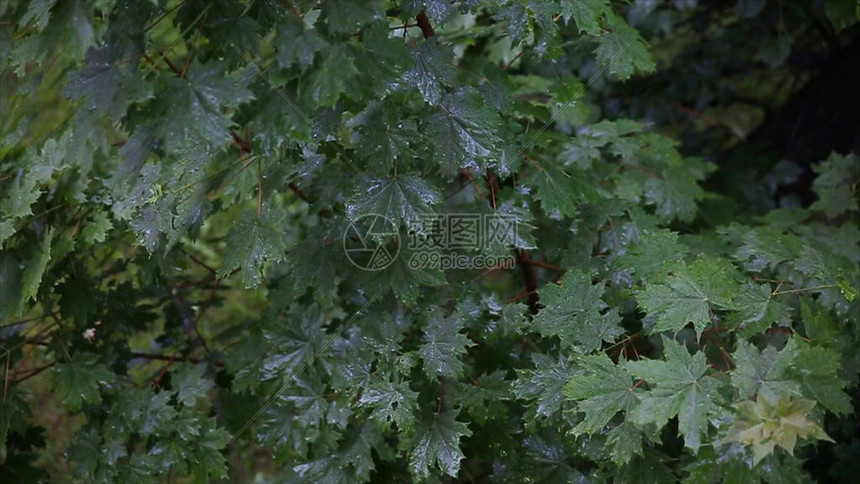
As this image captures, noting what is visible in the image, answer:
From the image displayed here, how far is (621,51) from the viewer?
6.16 feet

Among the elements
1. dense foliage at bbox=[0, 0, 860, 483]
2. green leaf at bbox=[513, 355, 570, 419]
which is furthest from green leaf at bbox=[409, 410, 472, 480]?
green leaf at bbox=[513, 355, 570, 419]

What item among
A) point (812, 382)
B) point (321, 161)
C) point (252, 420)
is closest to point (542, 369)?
point (812, 382)

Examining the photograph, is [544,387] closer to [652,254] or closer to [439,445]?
[439,445]

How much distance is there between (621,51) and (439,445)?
1026 mm

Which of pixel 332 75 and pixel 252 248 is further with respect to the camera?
pixel 252 248

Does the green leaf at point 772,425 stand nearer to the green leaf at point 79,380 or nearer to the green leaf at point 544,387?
the green leaf at point 544,387

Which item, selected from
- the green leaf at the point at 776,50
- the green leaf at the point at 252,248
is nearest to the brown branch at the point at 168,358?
the green leaf at the point at 252,248

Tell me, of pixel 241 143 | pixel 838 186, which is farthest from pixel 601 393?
pixel 838 186

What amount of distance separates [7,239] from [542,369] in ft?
4.17

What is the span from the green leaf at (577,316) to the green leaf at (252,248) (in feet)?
1.84

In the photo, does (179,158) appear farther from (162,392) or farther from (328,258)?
(162,392)

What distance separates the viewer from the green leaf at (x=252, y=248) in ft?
5.08

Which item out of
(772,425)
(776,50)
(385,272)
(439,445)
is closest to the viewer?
(772,425)

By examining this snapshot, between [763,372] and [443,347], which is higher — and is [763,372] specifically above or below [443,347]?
above
